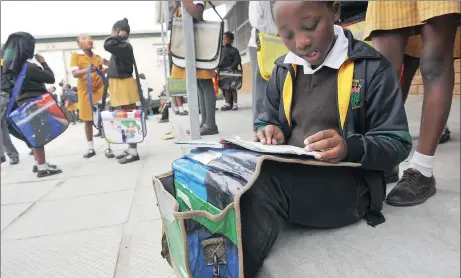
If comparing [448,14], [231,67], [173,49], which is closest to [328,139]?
[448,14]

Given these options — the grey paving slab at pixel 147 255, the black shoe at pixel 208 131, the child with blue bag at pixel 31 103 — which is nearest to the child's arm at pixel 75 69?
the child with blue bag at pixel 31 103

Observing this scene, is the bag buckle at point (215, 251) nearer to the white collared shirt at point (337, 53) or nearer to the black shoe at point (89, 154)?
the white collared shirt at point (337, 53)

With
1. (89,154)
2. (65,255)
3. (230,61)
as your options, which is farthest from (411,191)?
(230,61)

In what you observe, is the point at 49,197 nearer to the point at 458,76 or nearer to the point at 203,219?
the point at 203,219

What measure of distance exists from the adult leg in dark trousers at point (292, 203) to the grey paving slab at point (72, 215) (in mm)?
1041

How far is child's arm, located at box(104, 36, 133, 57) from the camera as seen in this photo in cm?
274

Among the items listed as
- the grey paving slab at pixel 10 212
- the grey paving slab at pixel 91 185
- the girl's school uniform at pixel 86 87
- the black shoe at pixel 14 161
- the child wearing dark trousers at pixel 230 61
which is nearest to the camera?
the grey paving slab at pixel 10 212

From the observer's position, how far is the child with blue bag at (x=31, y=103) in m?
2.47

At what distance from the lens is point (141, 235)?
1468 millimetres

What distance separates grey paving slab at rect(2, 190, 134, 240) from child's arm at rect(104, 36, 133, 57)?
1.25m

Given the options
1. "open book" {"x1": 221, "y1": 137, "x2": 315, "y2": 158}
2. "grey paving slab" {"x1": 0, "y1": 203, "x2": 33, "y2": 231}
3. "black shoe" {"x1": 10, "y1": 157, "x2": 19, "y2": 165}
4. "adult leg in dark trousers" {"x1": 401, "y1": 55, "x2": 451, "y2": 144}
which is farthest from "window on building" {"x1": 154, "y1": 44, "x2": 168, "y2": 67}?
"black shoe" {"x1": 10, "y1": 157, "x2": 19, "y2": 165}

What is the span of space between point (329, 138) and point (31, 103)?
252 centimetres

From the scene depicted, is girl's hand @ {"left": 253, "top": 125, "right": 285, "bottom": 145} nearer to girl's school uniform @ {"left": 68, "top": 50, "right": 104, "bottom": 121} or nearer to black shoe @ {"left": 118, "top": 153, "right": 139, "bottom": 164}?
black shoe @ {"left": 118, "top": 153, "right": 139, "bottom": 164}

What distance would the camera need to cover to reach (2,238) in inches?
65.3
